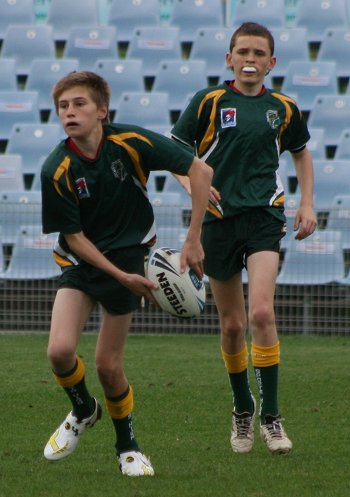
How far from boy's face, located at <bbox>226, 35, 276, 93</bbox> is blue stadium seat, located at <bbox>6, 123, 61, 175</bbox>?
8166 mm

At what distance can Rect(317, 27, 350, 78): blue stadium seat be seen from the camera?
A: 15500 mm

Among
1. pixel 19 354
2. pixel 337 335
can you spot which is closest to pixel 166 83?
pixel 337 335

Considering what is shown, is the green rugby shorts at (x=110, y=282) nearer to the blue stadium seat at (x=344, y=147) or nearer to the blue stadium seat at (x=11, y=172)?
the blue stadium seat at (x=11, y=172)

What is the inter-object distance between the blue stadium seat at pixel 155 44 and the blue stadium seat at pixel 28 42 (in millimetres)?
1196

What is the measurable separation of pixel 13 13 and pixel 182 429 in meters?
11.1

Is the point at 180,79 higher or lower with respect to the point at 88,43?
lower

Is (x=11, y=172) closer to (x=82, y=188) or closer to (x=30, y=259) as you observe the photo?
(x=30, y=259)

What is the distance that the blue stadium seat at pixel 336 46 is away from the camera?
1550 centimetres

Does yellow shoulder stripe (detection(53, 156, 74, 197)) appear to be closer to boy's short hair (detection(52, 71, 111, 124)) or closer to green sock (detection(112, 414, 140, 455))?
boy's short hair (detection(52, 71, 111, 124))

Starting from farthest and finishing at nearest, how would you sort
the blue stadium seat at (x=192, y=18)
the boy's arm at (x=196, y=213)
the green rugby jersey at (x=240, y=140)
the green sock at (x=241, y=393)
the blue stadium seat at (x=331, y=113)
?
the blue stadium seat at (x=192, y=18) < the blue stadium seat at (x=331, y=113) < the green sock at (x=241, y=393) < the green rugby jersey at (x=240, y=140) < the boy's arm at (x=196, y=213)

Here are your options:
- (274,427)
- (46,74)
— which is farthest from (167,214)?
(274,427)

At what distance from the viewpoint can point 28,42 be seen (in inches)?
632

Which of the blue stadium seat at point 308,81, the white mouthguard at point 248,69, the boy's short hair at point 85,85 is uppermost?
the boy's short hair at point 85,85

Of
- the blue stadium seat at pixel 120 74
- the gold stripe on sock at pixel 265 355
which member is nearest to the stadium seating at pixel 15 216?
the blue stadium seat at pixel 120 74
